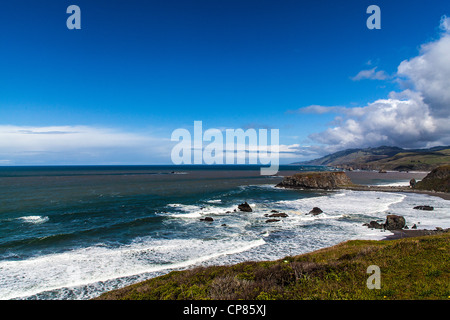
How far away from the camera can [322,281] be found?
11227 mm

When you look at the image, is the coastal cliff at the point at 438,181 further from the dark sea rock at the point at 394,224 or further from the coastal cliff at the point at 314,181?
the dark sea rock at the point at 394,224

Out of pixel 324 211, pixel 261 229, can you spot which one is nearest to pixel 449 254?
pixel 261 229

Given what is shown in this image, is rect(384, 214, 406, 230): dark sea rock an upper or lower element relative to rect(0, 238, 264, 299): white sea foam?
upper

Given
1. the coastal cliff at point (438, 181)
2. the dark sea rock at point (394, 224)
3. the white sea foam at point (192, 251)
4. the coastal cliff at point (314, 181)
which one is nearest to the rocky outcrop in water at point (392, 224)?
the dark sea rock at point (394, 224)

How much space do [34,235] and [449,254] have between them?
134ft

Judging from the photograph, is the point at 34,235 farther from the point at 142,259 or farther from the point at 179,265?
the point at 179,265

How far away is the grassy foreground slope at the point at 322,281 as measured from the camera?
977cm

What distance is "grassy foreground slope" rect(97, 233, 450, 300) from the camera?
32.1 feet

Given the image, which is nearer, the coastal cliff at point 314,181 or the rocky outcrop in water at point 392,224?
the rocky outcrop in water at point 392,224

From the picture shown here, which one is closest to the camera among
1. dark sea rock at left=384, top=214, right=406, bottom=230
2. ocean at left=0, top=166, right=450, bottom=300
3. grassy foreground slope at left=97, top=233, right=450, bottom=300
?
grassy foreground slope at left=97, top=233, right=450, bottom=300

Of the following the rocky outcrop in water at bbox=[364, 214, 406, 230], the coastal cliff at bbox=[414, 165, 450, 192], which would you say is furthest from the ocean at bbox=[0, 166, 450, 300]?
the coastal cliff at bbox=[414, 165, 450, 192]

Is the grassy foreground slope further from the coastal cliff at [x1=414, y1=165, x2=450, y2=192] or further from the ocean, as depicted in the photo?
the coastal cliff at [x1=414, y1=165, x2=450, y2=192]

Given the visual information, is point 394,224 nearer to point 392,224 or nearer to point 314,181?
point 392,224
